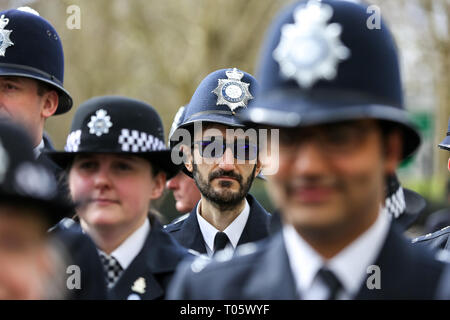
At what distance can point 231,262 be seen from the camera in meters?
2.87

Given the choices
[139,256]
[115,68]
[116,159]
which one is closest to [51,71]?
[116,159]

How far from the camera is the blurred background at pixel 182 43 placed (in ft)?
73.5

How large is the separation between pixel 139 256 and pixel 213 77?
207cm

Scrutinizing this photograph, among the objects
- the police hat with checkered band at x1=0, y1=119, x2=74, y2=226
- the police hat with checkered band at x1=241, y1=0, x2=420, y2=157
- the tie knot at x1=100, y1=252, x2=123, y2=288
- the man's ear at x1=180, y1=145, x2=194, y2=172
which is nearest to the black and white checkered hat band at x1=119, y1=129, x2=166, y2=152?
the tie knot at x1=100, y1=252, x2=123, y2=288

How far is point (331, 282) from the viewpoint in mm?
2584

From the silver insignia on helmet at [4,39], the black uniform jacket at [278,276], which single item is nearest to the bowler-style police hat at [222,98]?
the silver insignia on helmet at [4,39]

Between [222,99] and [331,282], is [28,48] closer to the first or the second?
[222,99]

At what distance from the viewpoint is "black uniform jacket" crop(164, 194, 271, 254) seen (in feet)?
16.9

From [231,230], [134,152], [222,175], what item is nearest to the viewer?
[134,152]

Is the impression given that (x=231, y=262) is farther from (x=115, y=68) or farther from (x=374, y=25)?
(x=115, y=68)

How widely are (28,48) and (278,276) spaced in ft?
10.7

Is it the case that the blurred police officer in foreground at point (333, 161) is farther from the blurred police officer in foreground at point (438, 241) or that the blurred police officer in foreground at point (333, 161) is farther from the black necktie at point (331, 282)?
the blurred police officer in foreground at point (438, 241)

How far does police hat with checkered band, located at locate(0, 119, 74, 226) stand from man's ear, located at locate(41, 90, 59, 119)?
2849mm

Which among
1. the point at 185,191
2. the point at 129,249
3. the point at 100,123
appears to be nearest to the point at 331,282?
the point at 129,249
